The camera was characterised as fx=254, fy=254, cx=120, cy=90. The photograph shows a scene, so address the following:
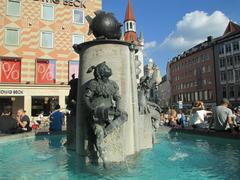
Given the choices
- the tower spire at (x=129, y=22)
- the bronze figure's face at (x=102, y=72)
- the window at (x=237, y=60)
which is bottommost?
the bronze figure's face at (x=102, y=72)

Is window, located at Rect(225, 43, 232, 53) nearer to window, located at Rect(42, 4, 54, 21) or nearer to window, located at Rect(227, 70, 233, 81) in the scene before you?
window, located at Rect(227, 70, 233, 81)

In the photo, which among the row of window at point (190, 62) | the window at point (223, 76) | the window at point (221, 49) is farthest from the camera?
the row of window at point (190, 62)

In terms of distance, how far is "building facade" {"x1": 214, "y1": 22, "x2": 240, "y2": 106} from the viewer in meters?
54.2

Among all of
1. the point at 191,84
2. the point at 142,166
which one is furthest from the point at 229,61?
the point at 142,166

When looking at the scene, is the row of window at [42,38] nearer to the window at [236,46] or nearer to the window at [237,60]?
the window at [236,46]

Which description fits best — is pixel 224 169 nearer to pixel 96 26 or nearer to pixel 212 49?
pixel 96 26

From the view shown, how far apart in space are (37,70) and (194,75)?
171 feet

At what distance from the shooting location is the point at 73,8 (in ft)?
108

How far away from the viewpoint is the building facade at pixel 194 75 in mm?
63344

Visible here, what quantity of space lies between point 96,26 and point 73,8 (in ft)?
92.6

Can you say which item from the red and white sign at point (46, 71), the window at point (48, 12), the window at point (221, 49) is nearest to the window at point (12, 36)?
the red and white sign at point (46, 71)

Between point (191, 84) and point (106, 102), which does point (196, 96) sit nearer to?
point (191, 84)

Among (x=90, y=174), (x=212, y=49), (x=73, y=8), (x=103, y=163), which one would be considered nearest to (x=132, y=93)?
(x=103, y=163)

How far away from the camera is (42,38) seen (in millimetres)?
31047
